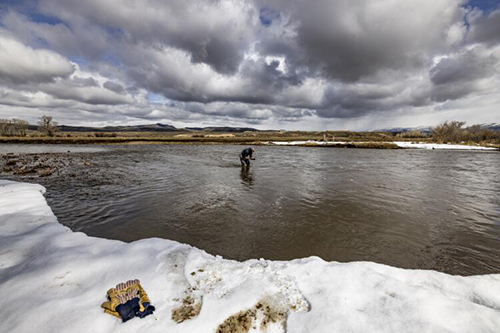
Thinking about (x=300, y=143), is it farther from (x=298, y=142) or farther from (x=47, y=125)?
(x=47, y=125)

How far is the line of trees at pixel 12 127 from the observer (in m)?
97.6

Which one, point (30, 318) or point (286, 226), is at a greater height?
point (30, 318)

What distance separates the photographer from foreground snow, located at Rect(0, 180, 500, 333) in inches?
124

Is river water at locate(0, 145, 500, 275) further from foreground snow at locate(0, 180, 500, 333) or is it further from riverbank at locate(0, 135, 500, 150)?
riverbank at locate(0, 135, 500, 150)

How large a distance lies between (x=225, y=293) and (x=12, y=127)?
151724 mm

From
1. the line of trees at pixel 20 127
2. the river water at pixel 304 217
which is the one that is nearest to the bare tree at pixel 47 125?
the line of trees at pixel 20 127

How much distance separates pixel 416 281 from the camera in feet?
14.1

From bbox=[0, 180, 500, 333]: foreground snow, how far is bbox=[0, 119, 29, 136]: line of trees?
14284cm

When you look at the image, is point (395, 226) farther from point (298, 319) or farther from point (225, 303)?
point (225, 303)

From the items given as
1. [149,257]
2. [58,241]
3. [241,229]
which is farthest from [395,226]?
[58,241]

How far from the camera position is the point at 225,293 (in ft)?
12.7

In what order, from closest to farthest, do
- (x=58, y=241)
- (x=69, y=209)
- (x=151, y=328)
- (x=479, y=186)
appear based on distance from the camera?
1. (x=151, y=328)
2. (x=58, y=241)
3. (x=69, y=209)
4. (x=479, y=186)

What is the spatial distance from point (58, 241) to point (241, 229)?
5.34 metres

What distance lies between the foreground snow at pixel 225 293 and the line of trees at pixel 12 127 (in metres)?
143
